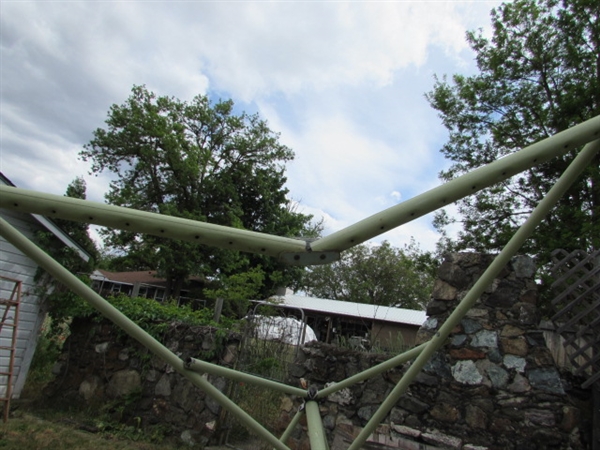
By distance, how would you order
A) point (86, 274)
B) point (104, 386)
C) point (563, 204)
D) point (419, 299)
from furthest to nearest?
point (419, 299) → point (563, 204) → point (86, 274) → point (104, 386)

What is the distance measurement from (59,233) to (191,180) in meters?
15.5

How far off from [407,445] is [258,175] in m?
20.7

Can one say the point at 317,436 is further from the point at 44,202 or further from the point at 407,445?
the point at 407,445

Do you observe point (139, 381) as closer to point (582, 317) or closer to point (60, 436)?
point (60, 436)

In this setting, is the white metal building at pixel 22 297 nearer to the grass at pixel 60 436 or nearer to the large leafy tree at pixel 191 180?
the grass at pixel 60 436

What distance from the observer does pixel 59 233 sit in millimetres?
6266

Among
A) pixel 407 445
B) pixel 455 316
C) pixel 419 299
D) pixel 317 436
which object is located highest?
pixel 419 299

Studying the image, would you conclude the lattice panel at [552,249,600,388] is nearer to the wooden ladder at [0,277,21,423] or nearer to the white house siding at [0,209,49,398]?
the wooden ladder at [0,277,21,423]

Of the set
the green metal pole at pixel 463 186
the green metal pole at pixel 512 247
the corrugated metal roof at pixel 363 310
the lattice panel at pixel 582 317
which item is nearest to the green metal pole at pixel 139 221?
the green metal pole at pixel 463 186

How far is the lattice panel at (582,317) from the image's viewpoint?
310 cm

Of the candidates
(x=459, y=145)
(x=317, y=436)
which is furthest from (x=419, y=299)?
(x=317, y=436)

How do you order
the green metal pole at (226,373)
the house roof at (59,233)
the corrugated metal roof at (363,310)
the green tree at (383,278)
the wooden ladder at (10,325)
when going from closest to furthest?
1. the green metal pole at (226,373)
2. the wooden ladder at (10,325)
3. the house roof at (59,233)
4. the corrugated metal roof at (363,310)
5. the green tree at (383,278)

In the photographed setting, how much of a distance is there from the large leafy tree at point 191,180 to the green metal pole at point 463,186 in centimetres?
1825

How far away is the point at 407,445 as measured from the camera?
340 cm
